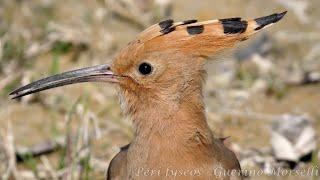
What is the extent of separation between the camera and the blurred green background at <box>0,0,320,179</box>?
154 inches

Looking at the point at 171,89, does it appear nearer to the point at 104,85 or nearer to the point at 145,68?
the point at 145,68

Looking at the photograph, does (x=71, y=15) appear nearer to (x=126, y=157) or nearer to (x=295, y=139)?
(x=295, y=139)

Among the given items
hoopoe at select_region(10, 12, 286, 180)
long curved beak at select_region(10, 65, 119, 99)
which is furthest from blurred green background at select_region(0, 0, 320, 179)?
hoopoe at select_region(10, 12, 286, 180)

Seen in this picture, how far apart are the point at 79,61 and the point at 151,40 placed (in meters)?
2.04

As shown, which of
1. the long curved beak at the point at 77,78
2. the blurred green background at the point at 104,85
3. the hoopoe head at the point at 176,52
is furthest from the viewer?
the blurred green background at the point at 104,85

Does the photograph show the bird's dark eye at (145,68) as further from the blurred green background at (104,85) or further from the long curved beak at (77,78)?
the blurred green background at (104,85)

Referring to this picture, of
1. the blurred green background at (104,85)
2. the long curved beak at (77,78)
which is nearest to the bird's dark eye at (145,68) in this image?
the long curved beak at (77,78)

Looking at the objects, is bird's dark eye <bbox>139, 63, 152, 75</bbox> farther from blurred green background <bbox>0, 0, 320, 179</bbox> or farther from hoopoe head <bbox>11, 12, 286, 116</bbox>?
blurred green background <bbox>0, 0, 320, 179</bbox>

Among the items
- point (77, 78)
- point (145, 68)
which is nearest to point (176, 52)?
point (145, 68)

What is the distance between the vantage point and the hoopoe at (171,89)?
9.29 ft

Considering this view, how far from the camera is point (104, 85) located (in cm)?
363

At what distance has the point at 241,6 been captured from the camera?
5.41m

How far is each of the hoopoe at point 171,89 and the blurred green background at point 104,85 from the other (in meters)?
0.77

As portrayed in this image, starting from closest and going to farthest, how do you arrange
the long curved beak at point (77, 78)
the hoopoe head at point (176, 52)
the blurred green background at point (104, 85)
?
the hoopoe head at point (176, 52) → the long curved beak at point (77, 78) → the blurred green background at point (104, 85)
